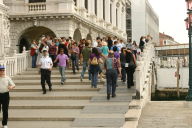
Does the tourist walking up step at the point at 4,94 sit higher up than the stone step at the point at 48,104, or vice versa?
the tourist walking up step at the point at 4,94

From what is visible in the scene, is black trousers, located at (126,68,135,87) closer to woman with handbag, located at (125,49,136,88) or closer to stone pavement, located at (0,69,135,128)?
woman with handbag, located at (125,49,136,88)

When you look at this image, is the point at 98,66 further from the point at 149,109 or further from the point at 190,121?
the point at 190,121

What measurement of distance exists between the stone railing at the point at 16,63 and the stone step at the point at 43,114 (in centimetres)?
514

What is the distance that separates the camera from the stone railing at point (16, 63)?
18.6 m

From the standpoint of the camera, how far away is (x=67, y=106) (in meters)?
13.3

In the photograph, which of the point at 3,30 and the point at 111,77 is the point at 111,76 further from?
the point at 3,30

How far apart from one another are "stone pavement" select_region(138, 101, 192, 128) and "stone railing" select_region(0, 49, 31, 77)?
6.81 meters

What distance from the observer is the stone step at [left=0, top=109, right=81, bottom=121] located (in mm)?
12078

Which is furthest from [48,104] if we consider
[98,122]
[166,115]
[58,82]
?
[166,115]

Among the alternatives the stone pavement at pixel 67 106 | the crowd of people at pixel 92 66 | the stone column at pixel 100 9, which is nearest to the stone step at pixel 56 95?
the stone pavement at pixel 67 106

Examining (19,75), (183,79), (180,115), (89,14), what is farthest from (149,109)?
(183,79)

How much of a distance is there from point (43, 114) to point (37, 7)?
19.7 metres

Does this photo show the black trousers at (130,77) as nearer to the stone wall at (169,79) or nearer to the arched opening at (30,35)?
the arched opening at (30,35)

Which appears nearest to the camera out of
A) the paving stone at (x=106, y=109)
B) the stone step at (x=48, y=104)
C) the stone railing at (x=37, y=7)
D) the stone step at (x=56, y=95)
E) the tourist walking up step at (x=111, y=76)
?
the paving stone at (x=106, y=109)
